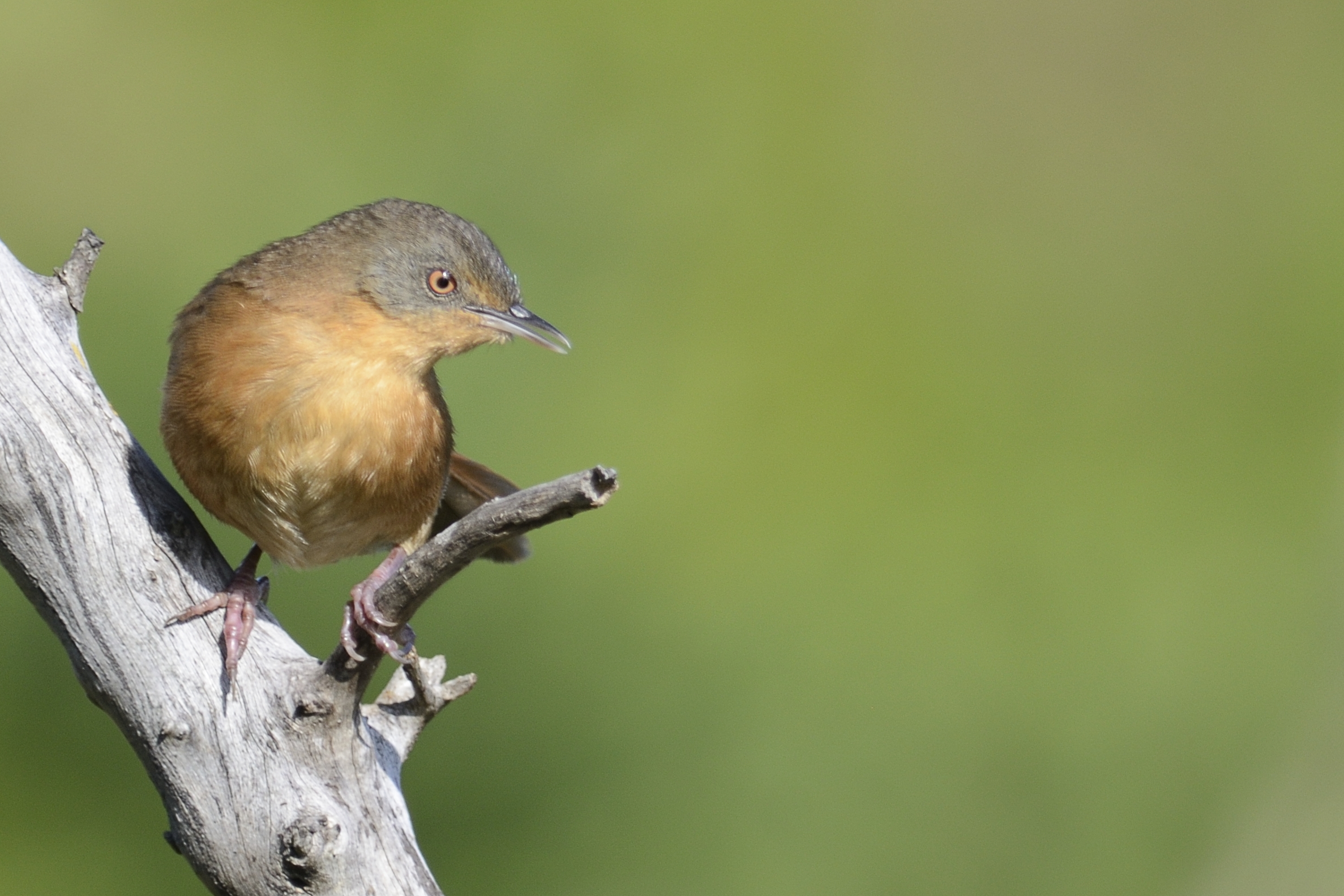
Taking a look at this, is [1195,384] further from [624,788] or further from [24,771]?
[24,771]

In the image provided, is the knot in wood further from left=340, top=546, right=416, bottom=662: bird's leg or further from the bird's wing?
the bird's wing

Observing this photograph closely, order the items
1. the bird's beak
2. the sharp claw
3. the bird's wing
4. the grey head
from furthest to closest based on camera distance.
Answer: the bird's wing
the bird's beak
the grey head
the sharp claw

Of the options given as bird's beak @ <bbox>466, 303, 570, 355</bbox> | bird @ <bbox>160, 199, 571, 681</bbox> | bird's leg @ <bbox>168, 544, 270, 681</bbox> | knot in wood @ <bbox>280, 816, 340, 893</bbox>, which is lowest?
knot in wood @ <bbox>280, 816, 340, 893</bbox>

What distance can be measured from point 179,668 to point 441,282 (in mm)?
1342

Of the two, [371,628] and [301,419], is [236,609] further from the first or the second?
[301,419]

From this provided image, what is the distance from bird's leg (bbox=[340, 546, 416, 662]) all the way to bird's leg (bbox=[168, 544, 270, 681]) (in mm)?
238

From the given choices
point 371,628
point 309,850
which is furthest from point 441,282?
point 309,850

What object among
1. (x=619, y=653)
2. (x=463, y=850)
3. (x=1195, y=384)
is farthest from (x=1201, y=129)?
(x=463, y=850)

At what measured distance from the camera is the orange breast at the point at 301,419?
352cm

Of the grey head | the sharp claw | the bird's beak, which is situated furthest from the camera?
the bird's beak

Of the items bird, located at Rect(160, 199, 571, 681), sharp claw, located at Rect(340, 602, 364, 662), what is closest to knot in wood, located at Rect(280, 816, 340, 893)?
sharp claw, located at Rect(340, 602, 364, 662)

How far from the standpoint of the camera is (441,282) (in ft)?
12.5

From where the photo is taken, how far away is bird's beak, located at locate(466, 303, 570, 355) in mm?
3887

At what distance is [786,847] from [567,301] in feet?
11.9
